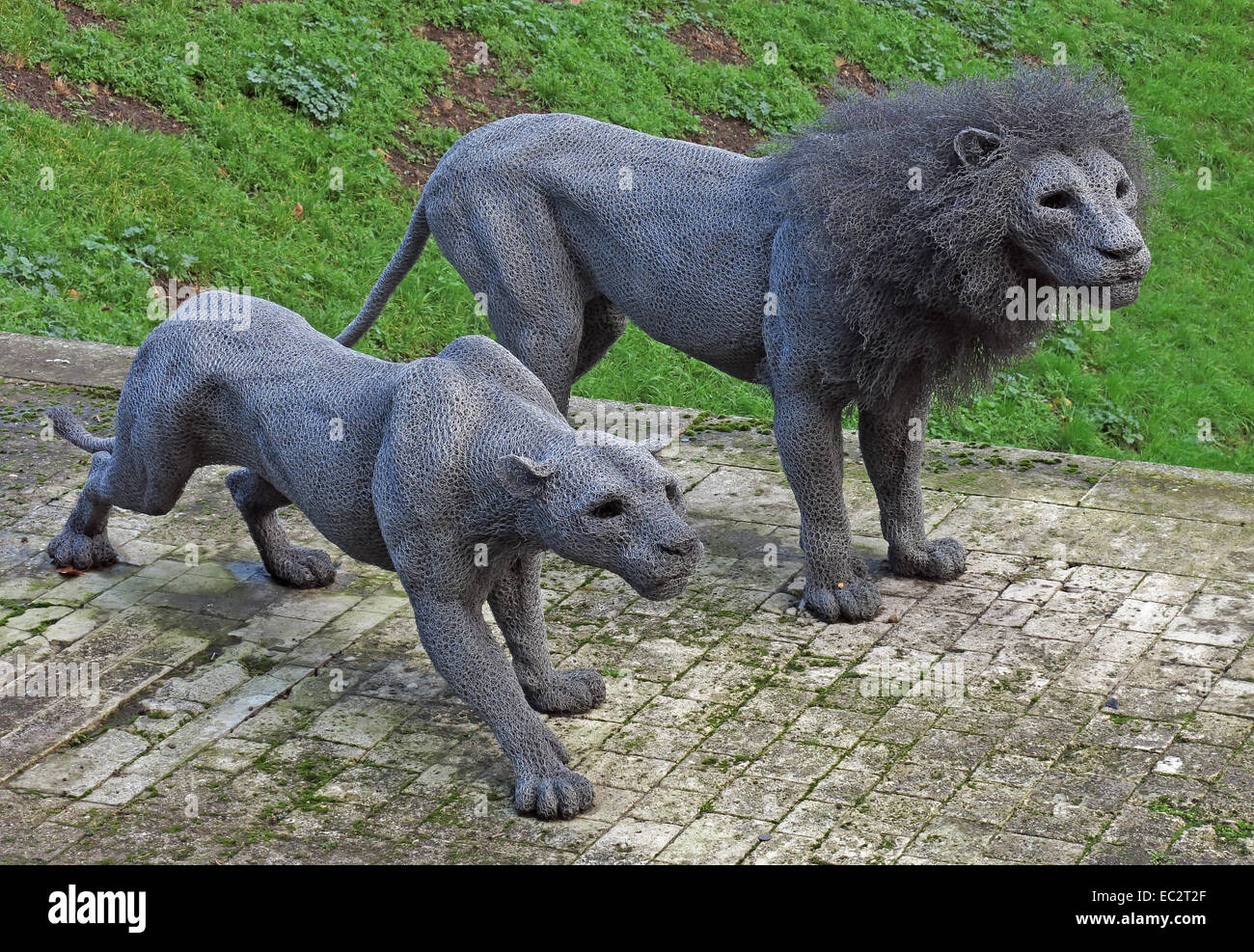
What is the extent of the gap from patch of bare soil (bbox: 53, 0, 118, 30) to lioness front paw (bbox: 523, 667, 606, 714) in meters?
7.60

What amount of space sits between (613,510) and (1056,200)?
1902 mm

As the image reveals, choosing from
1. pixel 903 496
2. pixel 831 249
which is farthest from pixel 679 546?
pixel 903 496

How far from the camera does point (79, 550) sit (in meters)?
6.52

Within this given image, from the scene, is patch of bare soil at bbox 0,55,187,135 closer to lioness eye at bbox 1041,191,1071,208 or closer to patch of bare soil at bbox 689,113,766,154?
patch of bare soil at bbox 689,113,766,154

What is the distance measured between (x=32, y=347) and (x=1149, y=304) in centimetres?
741

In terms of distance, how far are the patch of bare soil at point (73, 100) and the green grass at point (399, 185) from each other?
107 mm

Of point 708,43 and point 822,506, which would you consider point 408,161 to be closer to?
point 708,43

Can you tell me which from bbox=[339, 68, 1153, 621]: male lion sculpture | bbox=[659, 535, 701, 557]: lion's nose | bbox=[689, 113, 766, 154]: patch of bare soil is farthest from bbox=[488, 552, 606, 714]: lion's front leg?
bbox=[689, 113, 766, 154]: patch of bare soil

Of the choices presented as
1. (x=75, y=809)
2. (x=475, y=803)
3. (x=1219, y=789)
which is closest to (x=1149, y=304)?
(x=1219, y=789)

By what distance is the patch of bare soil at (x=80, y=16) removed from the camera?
11.2 m

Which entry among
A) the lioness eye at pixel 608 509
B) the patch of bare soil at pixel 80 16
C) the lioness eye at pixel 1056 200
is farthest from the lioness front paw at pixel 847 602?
the patch of bare soil at pixel 80 16

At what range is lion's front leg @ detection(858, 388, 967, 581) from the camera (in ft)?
21.0

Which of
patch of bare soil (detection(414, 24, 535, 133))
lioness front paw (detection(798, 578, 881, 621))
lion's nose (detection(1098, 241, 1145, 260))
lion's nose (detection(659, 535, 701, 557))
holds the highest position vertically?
lion's nose (detection(1098, 241, 1145, 260))

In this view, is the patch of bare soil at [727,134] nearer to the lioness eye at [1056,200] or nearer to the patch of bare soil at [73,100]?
the patch of bare soil at [73,100]
